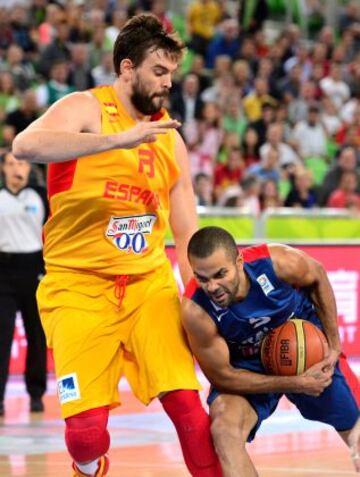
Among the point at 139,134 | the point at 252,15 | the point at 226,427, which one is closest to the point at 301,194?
the point at 252,15

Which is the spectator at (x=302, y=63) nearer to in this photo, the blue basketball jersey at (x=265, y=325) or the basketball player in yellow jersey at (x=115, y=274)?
the blue basketball jersey at (x=265, y=325)

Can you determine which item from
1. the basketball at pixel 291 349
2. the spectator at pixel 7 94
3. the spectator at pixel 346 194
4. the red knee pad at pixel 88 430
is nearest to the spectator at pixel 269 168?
the spectator at pixel 346 194

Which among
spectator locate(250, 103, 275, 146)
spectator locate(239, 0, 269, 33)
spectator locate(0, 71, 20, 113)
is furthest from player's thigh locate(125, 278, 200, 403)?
spectator locate(239, 0, 269, 33)

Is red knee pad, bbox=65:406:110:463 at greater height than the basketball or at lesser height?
lesser

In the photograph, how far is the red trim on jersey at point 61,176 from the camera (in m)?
6.57

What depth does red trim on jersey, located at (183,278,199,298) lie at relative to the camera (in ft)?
21.8

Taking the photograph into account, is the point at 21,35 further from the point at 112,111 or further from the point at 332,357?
the point at 332,357

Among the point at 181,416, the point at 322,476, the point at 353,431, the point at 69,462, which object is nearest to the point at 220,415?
the point at 181,416

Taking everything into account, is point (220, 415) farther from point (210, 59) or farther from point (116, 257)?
point (210, 59)

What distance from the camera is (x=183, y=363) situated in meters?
6.65

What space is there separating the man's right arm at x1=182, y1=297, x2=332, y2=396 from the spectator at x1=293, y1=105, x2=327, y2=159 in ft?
45.0

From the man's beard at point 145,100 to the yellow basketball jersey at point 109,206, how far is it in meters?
0.10

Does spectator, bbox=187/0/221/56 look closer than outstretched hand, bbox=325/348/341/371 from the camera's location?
No

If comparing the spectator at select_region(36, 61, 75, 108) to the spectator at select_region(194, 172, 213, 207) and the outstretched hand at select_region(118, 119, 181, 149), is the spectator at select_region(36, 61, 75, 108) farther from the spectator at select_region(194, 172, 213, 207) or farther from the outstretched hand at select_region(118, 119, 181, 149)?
the outstretched hand at select_region(118, 119, 181, 149)
